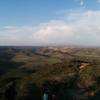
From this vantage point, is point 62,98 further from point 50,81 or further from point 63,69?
point 63,69

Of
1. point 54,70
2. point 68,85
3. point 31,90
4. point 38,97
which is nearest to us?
point 38,97

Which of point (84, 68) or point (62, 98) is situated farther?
point (84, 68)

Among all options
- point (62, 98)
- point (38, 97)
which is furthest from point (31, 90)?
point (62, 98)

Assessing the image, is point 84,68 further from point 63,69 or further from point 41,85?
point 41,85

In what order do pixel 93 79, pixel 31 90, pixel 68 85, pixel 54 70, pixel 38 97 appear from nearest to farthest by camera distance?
1. pixel 38 97
2. pixel 31 90
3. pixel 68 85
4. pixel 93 79
5. pixel 54 70

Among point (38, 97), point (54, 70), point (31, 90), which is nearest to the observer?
point (38, 97)

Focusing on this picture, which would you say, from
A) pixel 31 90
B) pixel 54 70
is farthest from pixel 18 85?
pixel 54 70

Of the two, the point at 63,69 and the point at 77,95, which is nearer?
the point at 77,95

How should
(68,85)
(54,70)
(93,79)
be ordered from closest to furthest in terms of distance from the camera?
(68,85)
(93,79)
(54,70)
